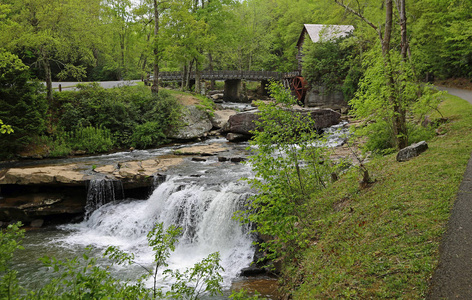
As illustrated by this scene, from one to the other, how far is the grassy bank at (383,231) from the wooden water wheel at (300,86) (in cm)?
2426

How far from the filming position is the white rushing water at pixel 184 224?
373 inches

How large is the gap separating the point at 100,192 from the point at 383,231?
36.0 feet

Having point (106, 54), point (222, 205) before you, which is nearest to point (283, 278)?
point (222, 205)

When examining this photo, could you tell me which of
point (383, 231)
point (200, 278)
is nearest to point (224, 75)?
point (383, 231)

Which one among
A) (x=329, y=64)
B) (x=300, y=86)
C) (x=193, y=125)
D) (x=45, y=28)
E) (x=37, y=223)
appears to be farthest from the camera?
(x=300, y=86)

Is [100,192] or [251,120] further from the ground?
[251,120]

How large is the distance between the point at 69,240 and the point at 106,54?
96.9ft

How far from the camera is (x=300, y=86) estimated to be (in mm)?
34000

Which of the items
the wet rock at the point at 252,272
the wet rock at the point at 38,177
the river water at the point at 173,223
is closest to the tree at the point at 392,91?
the river water at the point at 173,223

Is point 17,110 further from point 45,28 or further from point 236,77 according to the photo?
point 236,77

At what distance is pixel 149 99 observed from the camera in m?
22.9

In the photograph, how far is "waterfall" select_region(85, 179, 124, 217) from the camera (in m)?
12.9

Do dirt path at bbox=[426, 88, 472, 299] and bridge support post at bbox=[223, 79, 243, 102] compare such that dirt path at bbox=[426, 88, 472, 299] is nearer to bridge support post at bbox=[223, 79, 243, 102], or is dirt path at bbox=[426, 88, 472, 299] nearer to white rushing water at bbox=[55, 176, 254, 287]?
white rushing water at bbox=[55, 176, 254, 287]

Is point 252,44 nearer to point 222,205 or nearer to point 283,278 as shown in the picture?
point 222,205
